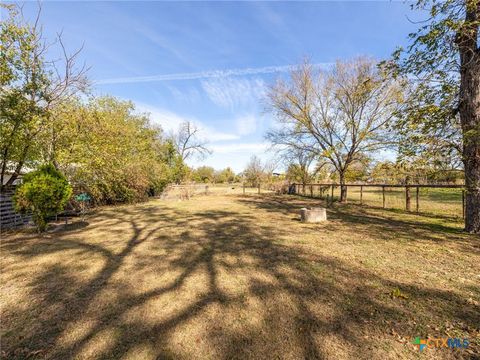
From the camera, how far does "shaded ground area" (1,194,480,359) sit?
7.23ft

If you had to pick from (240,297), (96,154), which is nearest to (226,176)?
(96,154)

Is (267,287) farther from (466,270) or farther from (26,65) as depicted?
(26,65)

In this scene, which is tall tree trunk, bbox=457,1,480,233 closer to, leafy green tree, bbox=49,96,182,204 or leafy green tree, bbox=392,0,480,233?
leafy green tree, bbox=392,0,480,233

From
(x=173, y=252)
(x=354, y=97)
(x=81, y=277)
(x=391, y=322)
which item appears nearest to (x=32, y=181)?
(x=81, y=277)

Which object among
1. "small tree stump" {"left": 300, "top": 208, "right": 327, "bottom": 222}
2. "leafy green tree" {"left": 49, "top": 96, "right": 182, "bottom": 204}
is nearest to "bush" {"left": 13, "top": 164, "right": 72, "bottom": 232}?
"leafy green tree" {"left": 49, "top": 96, "right": 182, "bottom": 204}

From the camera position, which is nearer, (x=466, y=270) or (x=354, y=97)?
(x=466, y=270)

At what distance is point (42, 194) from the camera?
20.6 feet

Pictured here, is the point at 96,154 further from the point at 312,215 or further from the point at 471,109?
the point at 471,109

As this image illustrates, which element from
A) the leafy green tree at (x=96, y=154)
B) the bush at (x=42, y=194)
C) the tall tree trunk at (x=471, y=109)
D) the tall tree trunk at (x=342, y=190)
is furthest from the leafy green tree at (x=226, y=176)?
the tall tree trunk at (x=471, y=109)

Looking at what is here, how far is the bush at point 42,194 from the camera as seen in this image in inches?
244

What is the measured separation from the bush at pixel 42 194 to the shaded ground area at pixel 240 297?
1.01 meters

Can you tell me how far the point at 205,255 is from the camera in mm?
4812

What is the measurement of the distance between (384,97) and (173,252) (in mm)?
15273

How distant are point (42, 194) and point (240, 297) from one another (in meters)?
6.64
